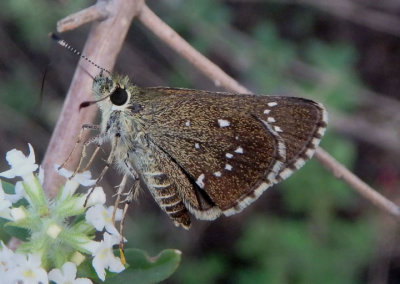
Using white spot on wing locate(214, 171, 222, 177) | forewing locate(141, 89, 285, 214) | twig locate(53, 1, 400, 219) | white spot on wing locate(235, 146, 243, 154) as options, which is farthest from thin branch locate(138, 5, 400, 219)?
white spot on wing locate(214, 171, 222, 177)

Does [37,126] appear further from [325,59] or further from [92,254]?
[92,254]

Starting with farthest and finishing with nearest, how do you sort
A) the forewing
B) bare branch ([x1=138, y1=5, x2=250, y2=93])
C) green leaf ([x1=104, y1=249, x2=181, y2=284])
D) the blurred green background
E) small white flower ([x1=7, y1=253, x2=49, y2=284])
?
the blurred green background → the forewing → bare branch ([x1=138, y1=5, x2=250, y2=93]) → green leaf ([x1=104, y1=249, x2=181, y2=284]) → small white flower ([x1=7, y1=253, x2=49, y2=284])

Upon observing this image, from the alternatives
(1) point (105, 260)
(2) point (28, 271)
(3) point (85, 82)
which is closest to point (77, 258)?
(1) point (105, 260)

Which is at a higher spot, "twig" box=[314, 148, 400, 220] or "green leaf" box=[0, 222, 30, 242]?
"twig" box=[314, 148, 400, 220]

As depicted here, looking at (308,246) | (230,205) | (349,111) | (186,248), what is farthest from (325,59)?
(230,205)

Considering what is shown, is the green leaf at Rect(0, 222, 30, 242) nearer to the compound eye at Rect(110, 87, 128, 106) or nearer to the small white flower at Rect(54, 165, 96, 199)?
the small white flower at Rect(54, 165, 96, 199)

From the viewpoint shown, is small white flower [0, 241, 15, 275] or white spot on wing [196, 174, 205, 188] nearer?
small white flower [0, 241, 15, 275]

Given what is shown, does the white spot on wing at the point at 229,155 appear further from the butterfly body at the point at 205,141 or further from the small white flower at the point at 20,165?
the small white flower at the point at 20,165

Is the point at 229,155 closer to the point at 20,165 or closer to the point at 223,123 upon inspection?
the point at 223,123
